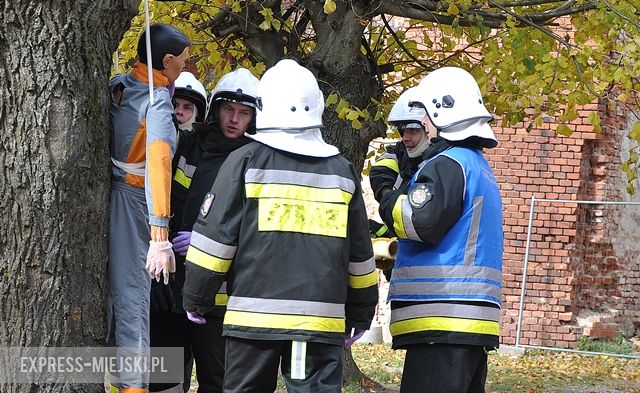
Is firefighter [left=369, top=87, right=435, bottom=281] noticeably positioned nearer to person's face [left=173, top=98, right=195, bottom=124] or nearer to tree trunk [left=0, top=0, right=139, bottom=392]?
person's face [left=173, top=98, right=195, bottom=124]

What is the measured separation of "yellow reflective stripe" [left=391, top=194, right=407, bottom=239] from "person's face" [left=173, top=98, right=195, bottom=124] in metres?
1.72

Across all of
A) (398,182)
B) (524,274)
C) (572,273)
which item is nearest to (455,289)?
(398,182)

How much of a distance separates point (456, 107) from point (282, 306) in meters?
1.32

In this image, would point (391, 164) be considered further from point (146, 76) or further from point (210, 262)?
point (210, 262)

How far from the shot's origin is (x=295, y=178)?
4.09 metres

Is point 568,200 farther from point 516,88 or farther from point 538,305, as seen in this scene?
point 516,88

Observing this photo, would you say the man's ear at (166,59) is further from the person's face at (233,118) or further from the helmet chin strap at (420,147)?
the helmet chin strap at (420,147)

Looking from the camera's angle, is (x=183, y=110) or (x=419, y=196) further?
(x=183, y=110)

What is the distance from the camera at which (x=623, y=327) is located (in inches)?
512

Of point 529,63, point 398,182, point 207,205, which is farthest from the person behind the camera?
point 529,63

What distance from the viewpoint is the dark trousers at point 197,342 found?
4.93 meters

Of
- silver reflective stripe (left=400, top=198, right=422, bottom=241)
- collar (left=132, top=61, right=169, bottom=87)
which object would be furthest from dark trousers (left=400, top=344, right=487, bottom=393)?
collar (left=132, top=61, right=169, bottom=87)

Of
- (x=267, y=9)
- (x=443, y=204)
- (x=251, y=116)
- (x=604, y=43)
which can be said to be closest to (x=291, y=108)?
(x=443, y=204)

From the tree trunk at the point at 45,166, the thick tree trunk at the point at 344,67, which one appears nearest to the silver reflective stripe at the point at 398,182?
the tree trunk at the point at 45,166
